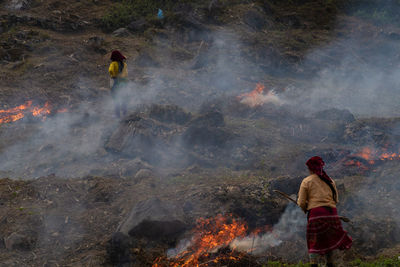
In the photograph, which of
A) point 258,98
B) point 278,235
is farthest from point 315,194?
point 258,98

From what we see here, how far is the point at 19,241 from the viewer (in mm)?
5684

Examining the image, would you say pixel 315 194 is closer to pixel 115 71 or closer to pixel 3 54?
pixel 115 71

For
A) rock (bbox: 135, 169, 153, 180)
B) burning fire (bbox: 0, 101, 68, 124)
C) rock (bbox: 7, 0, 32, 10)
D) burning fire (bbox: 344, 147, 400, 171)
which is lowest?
burning fire (bbox: 0, 101, 68, 124)

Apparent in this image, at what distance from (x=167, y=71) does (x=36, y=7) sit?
963 cm

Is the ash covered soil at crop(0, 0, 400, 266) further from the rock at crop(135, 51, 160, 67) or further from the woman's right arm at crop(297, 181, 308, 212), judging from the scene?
the woman's right arm at crop(297, 181, 308, 212)

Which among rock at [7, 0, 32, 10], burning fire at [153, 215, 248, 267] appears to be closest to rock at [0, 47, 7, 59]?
rock at [7, 0, 32, 10]

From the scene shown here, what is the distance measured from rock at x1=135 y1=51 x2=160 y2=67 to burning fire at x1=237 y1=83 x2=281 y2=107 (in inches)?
194

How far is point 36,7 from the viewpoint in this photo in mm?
18906

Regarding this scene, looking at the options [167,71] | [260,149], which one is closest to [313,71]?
[167,71]

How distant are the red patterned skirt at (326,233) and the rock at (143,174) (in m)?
4.86

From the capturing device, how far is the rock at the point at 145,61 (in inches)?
619

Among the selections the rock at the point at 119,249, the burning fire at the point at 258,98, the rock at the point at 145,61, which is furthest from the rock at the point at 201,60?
the rock at the point at 119,249

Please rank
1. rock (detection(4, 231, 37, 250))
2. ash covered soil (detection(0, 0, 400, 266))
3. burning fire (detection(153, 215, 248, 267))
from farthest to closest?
ash covered soil (detection(0, 0, 400, 266)), rock (detection(4, 231, 37, 250)), burning fire (detection(153, 215, 248, 267))

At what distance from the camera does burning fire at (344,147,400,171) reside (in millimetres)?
8548
